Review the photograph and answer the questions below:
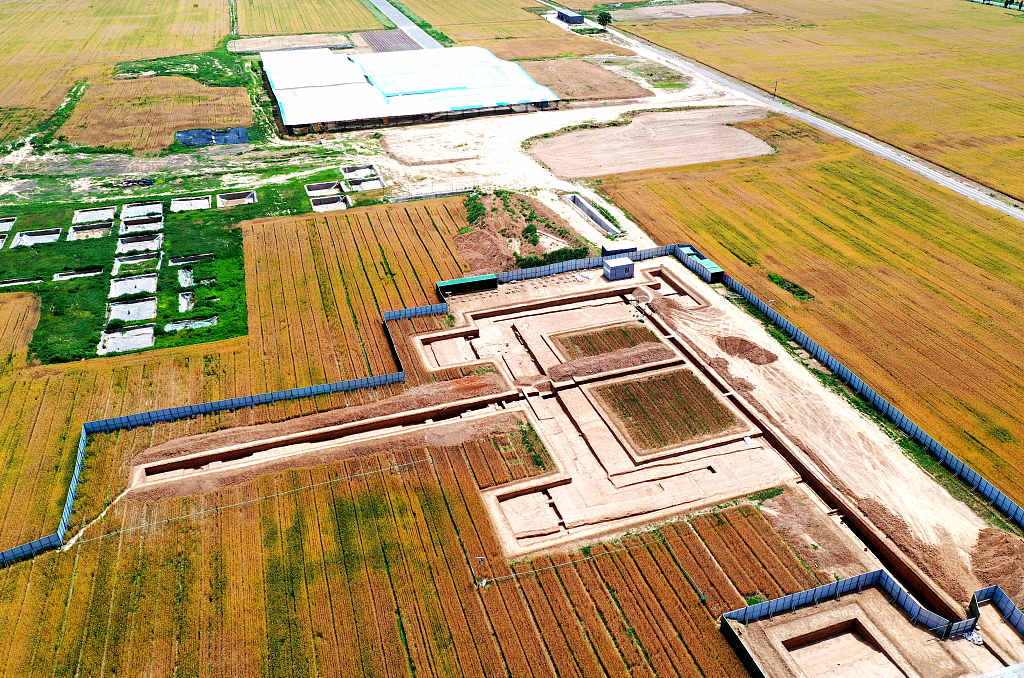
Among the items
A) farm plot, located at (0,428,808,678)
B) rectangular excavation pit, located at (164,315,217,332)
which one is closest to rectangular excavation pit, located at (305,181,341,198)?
rectangular excavation pit, located at (164,315,217,332)

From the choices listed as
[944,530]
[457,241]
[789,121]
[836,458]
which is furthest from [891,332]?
[789,121]

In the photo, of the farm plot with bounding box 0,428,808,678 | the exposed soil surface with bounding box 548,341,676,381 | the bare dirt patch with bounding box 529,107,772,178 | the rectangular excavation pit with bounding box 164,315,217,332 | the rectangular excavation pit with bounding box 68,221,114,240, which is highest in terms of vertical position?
the bare dirt patch with bounding box 529,107,772,178

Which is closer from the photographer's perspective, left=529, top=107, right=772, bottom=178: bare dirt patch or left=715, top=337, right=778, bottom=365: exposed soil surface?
left=715, top=337, right=778, bottom=365: exposed soil surface

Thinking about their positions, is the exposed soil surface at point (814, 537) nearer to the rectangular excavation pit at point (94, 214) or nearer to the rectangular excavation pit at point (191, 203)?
the rectangular excavation pit at point (191, 203)

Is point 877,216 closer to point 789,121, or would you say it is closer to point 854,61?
point 789,121

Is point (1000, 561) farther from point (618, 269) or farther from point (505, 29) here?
point (505, 29)

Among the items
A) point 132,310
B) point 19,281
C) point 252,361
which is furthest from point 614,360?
point 19,281

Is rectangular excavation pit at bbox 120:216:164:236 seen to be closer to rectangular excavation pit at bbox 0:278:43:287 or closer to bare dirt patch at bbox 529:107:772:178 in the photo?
rectangular excavation pit at bbox 0:278:43:287
